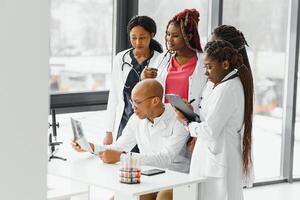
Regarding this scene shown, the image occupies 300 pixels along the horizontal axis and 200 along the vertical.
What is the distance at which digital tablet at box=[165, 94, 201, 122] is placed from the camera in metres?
2.93

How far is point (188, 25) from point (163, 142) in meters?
0.72

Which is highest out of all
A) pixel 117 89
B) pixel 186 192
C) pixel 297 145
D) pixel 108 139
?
pixel 117 89

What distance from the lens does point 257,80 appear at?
16.6ft

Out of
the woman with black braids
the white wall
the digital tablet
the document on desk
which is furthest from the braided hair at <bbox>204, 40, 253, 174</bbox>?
the white wall

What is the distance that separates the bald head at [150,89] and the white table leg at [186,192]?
542 mm

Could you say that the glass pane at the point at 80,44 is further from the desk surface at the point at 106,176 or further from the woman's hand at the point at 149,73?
the desk surface at the point at 106,176

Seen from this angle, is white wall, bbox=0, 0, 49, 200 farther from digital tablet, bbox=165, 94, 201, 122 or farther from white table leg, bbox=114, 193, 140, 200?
digital tablet, bbox=165, 94, 201, 122

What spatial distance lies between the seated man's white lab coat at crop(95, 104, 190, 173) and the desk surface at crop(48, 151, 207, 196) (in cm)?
11

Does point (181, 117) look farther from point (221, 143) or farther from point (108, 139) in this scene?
point (108, 139)

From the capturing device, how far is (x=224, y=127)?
287 centimetres

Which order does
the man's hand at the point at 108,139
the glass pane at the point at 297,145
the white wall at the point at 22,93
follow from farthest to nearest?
the glass pane at the point at 297,145
the man's hand at the point at 108,139
the white wall at the point at 22,93

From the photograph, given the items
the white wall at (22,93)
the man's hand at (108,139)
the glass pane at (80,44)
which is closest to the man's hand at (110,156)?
the man's hand at (108,139)

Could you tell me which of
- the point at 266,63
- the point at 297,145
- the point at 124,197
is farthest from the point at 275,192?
the point at 124,197

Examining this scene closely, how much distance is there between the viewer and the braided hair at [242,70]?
2898mm
